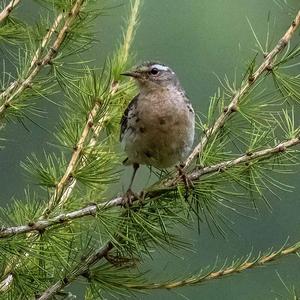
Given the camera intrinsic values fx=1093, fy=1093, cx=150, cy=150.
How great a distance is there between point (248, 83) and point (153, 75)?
3.32 feet

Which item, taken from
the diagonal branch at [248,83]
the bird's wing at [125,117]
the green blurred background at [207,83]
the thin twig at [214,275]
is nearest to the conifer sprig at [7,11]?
the bird's wing at [125,117]

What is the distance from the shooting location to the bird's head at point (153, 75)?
376cm

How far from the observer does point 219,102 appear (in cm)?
289

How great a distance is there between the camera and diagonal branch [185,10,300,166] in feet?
9.26

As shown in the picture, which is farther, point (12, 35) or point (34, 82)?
point (12, 35)

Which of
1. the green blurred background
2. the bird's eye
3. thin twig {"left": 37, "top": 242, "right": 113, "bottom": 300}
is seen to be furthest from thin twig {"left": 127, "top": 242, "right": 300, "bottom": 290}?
the green blurred background

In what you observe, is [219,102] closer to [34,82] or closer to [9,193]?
[34,82]

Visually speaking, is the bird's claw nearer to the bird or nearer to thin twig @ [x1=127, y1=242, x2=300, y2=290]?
thin twig @ [x1=127, y1=242, x2=300, y2=290]

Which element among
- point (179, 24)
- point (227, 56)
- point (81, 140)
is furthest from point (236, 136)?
point (179, 24)

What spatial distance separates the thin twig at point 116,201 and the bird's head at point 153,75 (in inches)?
41.6

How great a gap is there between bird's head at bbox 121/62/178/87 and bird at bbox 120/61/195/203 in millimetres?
21

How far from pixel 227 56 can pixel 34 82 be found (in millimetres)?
7345

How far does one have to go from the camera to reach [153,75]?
3.82 m

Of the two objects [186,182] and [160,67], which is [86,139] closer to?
[186,182]
